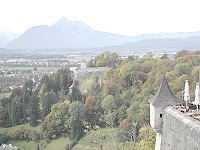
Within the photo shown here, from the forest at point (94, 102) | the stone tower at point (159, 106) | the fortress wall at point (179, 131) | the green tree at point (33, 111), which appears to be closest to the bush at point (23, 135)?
the forest at point (94, 102)

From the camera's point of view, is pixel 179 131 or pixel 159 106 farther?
pixel 159 106

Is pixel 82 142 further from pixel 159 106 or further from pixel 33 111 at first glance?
pixel 159 106

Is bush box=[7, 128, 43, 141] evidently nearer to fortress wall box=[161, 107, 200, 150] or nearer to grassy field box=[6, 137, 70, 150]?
grassy field box=[6, 137, 70, 150]

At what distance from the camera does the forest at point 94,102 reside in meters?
65.4

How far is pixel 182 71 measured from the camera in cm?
6956

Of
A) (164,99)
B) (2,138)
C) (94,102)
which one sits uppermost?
(164,99)

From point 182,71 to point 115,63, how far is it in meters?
24.0

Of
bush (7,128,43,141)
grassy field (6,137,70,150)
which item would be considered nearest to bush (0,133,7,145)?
bush (7,128,43,141)

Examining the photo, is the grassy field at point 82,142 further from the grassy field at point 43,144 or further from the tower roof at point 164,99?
the tower roof at point 164,99

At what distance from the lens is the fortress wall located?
20.8 meters

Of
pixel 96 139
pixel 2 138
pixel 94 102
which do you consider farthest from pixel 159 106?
pixel 94 102

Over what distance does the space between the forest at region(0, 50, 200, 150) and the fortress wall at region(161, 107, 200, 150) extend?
30.8 meters

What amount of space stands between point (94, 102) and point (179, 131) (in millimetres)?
51576

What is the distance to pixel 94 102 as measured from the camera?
246 feet
